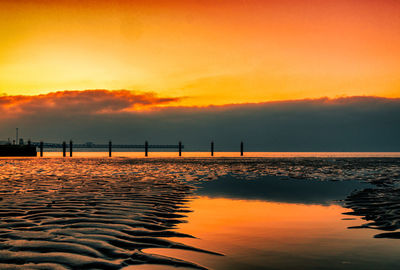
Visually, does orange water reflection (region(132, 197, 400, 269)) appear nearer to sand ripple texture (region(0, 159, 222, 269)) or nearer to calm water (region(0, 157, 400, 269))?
calm water (region(0, 157, 400, 269))

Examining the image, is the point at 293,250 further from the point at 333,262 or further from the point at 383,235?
the point at 383,235

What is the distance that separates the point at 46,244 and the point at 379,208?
761 cm

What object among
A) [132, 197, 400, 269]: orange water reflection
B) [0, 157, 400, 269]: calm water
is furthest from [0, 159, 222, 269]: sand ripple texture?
[132, 197, 400, 269]: orange water reflection

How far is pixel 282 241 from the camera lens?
19.0 feet

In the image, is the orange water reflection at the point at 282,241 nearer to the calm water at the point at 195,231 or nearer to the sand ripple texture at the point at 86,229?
the calm water at the point at 195,231

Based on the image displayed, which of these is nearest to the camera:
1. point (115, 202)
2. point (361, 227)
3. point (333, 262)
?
point (333, 262)

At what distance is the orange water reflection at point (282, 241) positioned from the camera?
4594mm

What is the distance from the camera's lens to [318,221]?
7719mm

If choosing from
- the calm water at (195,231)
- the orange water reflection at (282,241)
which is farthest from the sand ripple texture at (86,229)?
the orange water reflection at (282,241)

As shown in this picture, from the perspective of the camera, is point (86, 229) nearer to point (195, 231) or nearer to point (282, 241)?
point (195, 231)

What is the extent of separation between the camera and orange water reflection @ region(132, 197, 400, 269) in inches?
181

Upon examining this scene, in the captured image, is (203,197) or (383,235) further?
(203,197)

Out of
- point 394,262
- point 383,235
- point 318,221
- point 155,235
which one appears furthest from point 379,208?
point 155,235

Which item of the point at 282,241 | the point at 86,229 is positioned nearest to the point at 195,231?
the point at 282,241
